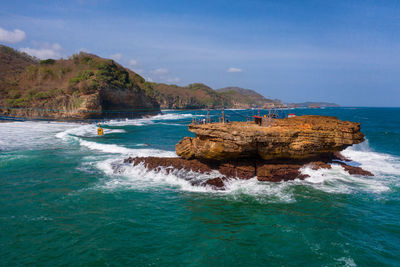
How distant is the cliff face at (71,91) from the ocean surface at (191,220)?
160 feet

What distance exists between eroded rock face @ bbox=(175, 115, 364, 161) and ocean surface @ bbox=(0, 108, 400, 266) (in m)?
1.81

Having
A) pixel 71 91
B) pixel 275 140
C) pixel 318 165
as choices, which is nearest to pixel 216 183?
pixel 275 140

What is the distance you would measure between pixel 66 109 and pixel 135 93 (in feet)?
76.6

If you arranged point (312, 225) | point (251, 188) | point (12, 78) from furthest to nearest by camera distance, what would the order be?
point (12, 78), point (251, 188), point (312, 225)

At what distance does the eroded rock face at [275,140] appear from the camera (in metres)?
14.5

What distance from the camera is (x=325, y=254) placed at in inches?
330

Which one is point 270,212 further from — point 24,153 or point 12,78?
point 12,78

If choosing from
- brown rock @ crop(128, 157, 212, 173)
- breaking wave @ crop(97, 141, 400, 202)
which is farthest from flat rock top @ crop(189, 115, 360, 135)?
breaking wave @ crop(97, 141, 400, 202)

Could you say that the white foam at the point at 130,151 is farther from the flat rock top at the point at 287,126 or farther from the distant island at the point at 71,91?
the distant island at the point at 71,91

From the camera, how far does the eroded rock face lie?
14.5 meters

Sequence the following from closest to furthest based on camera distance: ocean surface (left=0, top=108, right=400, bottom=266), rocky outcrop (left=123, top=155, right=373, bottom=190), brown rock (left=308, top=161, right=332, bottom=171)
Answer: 1. ocean surface (left=0, top=108, right=400, bottom=266)
2. rocky outcrop (left=123, top=155, right=373, bottom=190)
3. brown rock (left=308, top=161, right=332, bottom=171)

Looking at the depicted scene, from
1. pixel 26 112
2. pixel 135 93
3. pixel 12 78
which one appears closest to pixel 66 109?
pixel 26 112

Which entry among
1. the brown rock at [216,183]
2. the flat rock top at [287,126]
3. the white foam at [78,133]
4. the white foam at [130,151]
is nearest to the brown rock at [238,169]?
the brown rock at [216,183]

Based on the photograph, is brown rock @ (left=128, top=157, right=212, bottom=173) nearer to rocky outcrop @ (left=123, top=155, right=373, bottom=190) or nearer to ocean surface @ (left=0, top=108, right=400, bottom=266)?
rocky outcrop @ (left=123, top=155, right=373, bottom=190)
